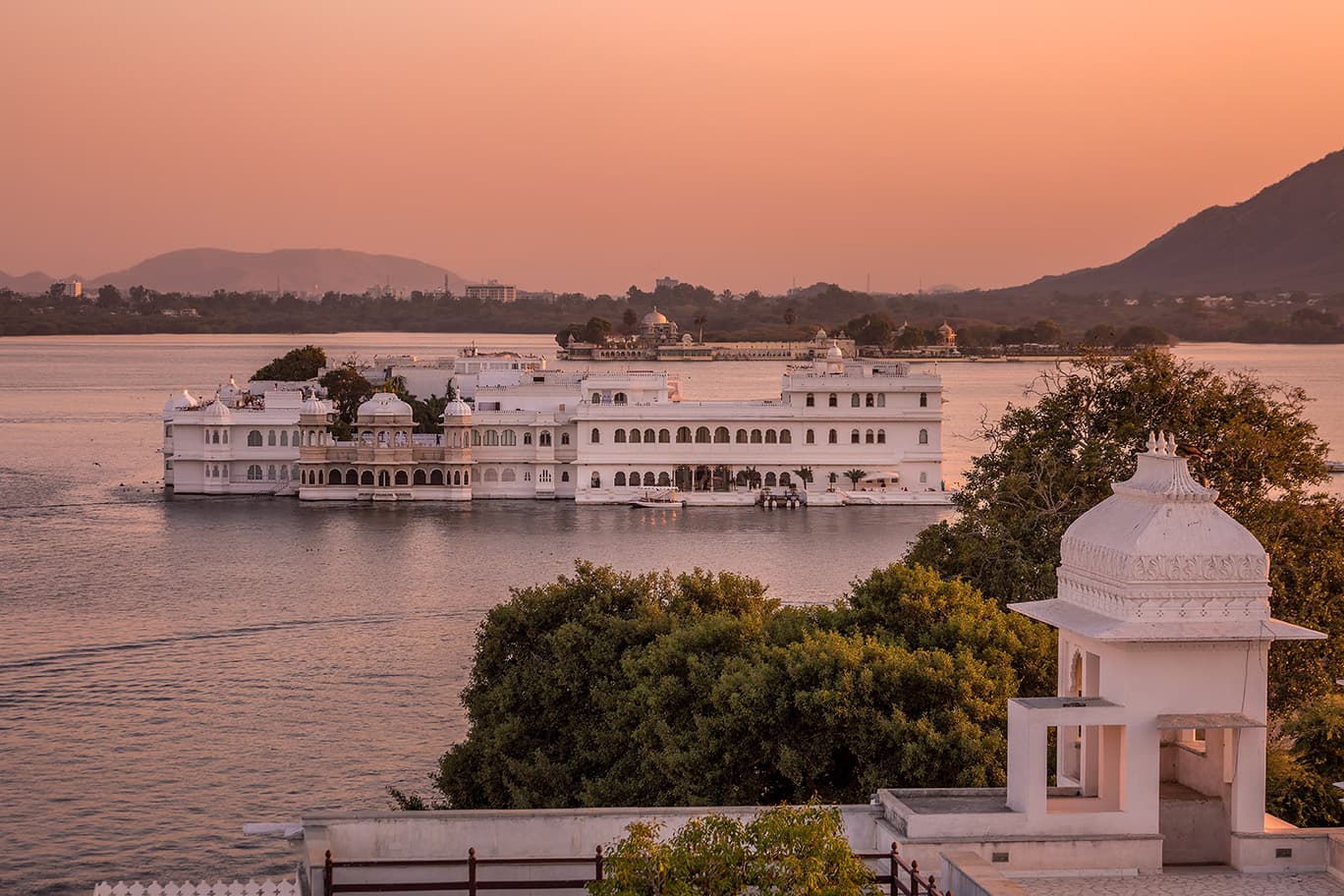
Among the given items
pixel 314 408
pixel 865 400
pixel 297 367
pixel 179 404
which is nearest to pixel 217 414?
pixel 179 404

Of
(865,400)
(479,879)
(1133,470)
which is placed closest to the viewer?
(479,879)

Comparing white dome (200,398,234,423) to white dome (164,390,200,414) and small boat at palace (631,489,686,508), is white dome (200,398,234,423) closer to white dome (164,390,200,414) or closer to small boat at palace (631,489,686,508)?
white dome (164,390,200,414)

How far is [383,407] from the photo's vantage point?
6288 centimetres

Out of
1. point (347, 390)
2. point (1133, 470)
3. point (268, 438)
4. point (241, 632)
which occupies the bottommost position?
point (241, 632)

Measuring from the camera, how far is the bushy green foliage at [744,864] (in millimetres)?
8281

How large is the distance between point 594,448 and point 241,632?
29.8 meters

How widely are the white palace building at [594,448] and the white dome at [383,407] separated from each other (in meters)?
0.05

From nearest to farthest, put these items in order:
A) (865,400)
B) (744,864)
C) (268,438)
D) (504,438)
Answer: (744,864)
(504,438)
(268,438)
(865,400)

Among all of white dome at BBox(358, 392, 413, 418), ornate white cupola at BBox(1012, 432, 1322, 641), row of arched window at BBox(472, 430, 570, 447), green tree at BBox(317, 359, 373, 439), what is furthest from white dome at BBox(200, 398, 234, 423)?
ornate white cupola at BBox(1012, 432, 1322, 641)

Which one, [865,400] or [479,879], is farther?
[865,400]

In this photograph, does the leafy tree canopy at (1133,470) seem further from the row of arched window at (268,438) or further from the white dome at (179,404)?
the white dome at (179,404)

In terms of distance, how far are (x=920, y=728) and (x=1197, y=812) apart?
4.58 m

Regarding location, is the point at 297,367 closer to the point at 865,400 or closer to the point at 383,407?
the point at 383,407

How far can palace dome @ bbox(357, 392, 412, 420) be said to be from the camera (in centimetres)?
6284
